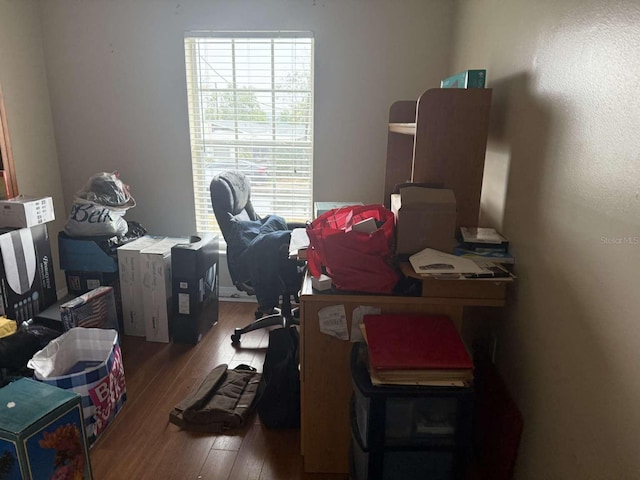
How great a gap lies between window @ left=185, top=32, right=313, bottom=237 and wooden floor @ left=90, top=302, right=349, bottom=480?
1333 millimetres

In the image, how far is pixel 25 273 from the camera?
8.63 ft

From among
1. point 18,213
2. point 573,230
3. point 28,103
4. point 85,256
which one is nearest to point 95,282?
point 85,256

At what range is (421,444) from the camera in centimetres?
141

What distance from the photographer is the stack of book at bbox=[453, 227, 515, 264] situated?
65.3 inches

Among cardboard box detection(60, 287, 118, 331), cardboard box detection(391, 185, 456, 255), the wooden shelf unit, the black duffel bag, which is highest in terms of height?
the wooden shelf unit

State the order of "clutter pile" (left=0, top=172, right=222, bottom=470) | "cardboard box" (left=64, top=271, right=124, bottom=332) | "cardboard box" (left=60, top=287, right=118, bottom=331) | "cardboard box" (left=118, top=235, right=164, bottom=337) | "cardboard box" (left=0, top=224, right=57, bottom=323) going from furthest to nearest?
"cardboard box" (left=64, top=271, right=124, bottom=332)
"cardboard box" (left=118, top=235, right=164, bottom=337)
"cardboard box" (left=0, top=224, right=57, bottom=323)
"cardboard box" (left=60, top=287, right=118, bottom=331)
"clutter pile" (left=0, top=172, right=222, bottom=470)

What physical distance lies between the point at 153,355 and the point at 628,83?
2578mm

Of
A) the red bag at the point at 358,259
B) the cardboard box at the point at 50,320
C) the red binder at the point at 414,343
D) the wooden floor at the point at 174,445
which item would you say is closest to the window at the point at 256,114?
the cardboard box at the point at 50,320

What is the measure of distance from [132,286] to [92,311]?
0.35 metres

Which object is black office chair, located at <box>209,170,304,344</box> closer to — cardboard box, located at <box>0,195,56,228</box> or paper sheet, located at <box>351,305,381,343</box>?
paper sheet, located at <box>351,305,381,343</box>

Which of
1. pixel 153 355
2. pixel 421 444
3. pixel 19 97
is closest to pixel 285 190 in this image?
pixel 153 355

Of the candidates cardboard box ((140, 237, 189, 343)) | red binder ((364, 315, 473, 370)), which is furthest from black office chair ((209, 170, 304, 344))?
red binder ((364, 315, 473, 370))

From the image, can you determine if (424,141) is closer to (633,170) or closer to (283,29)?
(633,170)

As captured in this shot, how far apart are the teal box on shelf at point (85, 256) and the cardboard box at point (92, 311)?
27 cm
